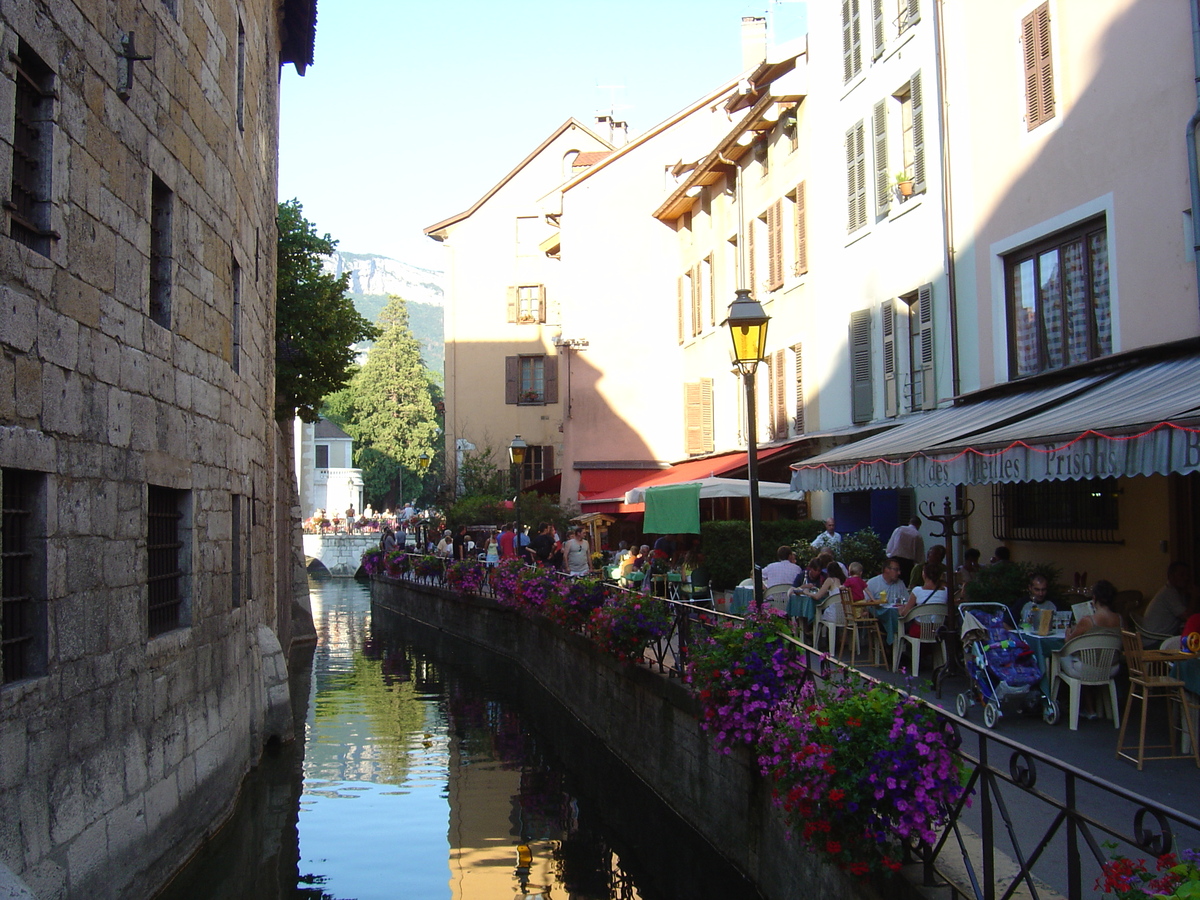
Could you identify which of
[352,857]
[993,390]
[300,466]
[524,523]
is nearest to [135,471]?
[352,857]

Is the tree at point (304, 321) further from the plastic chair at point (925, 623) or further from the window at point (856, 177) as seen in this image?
the plastic chair at point (925, 623)

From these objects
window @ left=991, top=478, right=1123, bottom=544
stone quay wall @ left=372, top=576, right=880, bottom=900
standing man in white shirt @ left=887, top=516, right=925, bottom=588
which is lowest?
stone quay wall @ left=372, top=576, right=880, bottom=900

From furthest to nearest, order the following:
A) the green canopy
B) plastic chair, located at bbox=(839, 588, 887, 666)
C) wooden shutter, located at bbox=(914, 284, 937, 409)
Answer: the green canopy
wooden shutter, located at bbox=(914, 284, 937, 409)
plastic chair, located at bbox=(839, 588, 887, 666)

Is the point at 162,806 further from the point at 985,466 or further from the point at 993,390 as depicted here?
the point at 993,390

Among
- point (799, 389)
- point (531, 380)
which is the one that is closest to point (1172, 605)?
point (799, 389)

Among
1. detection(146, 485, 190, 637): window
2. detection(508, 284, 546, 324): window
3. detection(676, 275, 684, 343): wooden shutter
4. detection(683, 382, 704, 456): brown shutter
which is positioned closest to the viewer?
detection(146, 485, 190, 637): window

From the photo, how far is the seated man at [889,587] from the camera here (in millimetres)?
11812

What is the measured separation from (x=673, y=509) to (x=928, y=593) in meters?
7.21

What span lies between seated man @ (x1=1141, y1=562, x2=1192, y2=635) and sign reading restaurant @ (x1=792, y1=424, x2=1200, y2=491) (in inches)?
38.6

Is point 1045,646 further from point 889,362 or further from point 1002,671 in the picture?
point 889,362

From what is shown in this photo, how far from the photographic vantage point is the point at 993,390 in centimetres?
1342

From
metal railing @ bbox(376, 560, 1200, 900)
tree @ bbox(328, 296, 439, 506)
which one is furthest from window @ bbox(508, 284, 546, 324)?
metal railing @ bbox(376, 560, 1200, 900)

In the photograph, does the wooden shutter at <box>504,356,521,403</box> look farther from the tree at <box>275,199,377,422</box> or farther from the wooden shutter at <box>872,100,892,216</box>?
the wooden shutter at <box>872,100,892,216</box>

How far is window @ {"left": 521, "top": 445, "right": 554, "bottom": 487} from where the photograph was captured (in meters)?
39.5
